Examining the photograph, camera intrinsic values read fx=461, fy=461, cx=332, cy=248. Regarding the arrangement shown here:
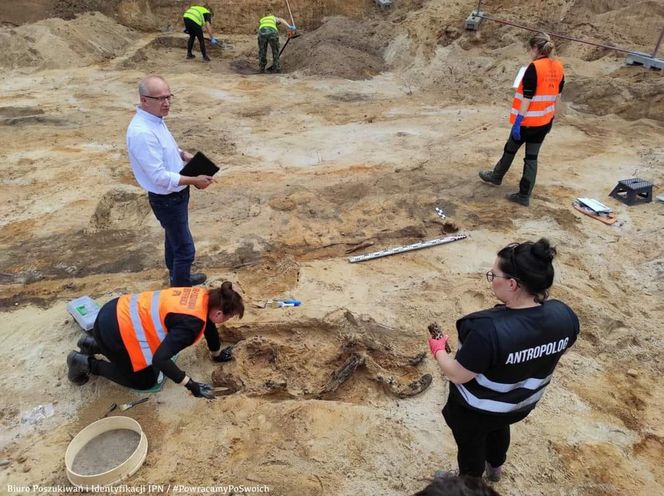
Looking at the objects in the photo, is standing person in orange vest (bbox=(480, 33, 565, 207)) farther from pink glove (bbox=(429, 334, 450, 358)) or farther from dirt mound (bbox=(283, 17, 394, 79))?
dirt mound (bbox=(283, 17, 394, 79))

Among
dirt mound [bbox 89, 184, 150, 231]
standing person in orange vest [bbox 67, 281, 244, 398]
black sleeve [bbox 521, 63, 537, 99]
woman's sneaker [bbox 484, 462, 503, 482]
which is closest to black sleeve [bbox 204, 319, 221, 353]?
standing person in orange vest [bbox 67, 281, 244, 398]

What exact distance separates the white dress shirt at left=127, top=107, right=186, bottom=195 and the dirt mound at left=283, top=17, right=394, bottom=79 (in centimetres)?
903

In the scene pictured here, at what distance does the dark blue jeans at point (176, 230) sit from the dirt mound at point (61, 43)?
34.6ft

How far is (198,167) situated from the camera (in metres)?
3.85

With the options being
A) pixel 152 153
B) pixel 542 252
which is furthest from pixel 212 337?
pixel 542 252

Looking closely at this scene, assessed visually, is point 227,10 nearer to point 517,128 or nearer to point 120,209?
point 120,209

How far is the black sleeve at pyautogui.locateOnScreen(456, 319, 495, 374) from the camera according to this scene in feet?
6.60

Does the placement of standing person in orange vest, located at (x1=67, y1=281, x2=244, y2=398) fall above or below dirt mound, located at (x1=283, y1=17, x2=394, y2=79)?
below

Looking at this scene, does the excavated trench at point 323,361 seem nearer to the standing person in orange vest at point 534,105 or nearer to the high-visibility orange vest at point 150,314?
the high-visibility orange vest at point 150,314

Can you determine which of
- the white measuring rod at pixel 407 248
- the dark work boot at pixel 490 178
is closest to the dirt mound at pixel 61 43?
the white measuring rod at pixel 407 248

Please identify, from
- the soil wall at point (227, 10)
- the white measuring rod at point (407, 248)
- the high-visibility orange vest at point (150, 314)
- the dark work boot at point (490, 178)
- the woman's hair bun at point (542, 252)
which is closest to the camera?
the woman's hair bun at point (542, 252)

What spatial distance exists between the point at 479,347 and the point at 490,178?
512 cm

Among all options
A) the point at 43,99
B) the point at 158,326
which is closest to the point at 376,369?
the point at 158,326

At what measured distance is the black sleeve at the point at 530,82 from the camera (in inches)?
216
